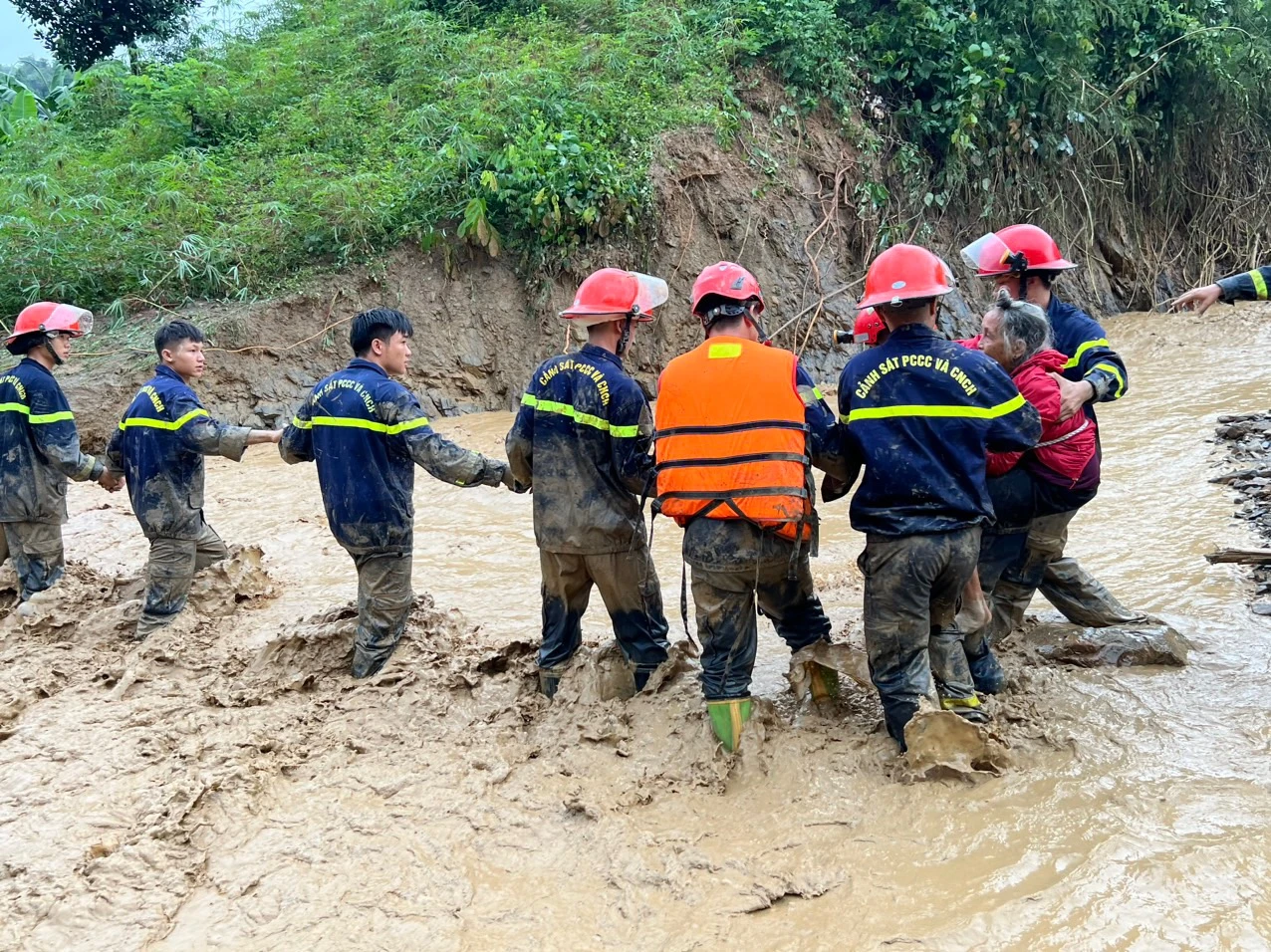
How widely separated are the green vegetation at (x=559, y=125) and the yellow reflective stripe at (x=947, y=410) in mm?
6829

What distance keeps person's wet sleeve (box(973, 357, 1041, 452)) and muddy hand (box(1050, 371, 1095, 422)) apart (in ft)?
1.27

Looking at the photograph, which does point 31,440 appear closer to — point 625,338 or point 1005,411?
point 625,338

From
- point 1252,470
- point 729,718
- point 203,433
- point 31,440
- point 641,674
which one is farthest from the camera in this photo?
point 1252,470

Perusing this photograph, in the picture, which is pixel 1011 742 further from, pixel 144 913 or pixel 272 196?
pixel 272 196

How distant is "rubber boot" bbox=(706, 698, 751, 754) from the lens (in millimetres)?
3406

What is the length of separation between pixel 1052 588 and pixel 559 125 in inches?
305

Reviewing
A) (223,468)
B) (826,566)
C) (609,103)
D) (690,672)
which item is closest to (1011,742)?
(690,672)

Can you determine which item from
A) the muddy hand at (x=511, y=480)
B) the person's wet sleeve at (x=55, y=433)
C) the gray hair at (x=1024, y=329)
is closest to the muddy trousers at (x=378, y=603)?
the muddy hand at (x=511, y=480)

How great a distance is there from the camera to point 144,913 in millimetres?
2748

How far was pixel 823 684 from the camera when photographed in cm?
376

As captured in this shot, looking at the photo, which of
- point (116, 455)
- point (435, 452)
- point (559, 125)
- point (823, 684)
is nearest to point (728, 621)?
point (823, 684)

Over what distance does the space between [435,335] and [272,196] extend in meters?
2.59

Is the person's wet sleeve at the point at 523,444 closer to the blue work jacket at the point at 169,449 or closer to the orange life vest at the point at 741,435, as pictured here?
the orange life vest at the point at 741,435

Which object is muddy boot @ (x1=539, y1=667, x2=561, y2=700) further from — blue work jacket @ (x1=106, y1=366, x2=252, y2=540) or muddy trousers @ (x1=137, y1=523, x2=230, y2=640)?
muddy trousers @ (x1=137, y1=523, x2=230, y2=640)
